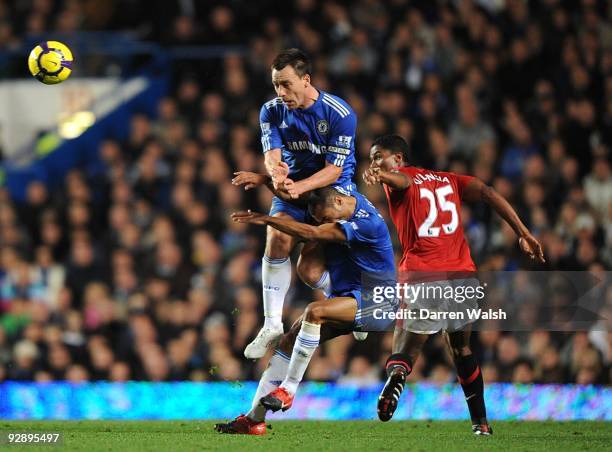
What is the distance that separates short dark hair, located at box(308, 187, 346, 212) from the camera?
932 cm

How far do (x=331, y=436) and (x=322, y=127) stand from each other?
224 cm

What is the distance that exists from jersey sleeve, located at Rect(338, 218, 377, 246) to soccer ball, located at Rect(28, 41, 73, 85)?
261 centimetres

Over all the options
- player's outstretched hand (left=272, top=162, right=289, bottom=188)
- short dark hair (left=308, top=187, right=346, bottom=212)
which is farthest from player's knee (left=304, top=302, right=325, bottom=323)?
player's outstretched hand (left=272, top=162, right=289, bottom=188)

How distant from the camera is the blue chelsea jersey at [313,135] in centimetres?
934

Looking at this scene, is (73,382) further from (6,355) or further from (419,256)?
(419,256)

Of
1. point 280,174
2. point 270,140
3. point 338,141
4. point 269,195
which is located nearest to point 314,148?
point 338,141

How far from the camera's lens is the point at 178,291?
1361 centimetres

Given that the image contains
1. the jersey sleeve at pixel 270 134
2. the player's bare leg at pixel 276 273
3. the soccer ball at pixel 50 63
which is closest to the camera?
the jersey sleeve at pixel 270 134

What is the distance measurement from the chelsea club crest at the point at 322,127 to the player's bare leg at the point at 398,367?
4.99ft

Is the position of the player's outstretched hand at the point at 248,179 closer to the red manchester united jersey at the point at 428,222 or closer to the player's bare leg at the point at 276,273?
the player's bare leg at the point at 276,273

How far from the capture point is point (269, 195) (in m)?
14.0

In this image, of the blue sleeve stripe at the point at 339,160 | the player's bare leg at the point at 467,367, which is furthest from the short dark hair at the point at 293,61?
the player's bare leg at the point at 467,367

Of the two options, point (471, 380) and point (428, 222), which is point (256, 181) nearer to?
point (428, 222)

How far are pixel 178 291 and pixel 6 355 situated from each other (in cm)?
188
